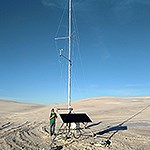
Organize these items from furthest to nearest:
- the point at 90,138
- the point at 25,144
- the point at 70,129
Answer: the point at 70,129
the point at 90,138
the point at 25,144

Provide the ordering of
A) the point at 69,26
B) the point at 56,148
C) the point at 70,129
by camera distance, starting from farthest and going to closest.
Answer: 1. the point at 69,26
2. the point at 70,129
3. the point at 56,148

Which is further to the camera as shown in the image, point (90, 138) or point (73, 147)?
point (90, 138)

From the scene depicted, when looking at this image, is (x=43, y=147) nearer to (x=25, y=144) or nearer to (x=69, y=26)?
(x=25, y=144)

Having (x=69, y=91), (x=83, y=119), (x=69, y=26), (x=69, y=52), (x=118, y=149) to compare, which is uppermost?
(x=69, y=26)

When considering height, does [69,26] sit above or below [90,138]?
above

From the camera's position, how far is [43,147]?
1380 centimetres

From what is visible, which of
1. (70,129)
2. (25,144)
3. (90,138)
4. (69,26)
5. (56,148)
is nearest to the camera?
(56,148)

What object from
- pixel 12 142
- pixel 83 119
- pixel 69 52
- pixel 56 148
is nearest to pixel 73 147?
pixel 56 148

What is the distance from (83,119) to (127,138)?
3475 mm

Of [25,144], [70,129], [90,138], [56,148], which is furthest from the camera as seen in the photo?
[70,129]

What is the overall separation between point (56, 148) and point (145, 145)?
489 centimetres

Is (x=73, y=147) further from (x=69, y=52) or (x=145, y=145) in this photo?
(x=69, y=52)

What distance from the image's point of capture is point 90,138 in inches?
650

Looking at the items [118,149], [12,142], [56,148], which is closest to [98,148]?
[118,149]
